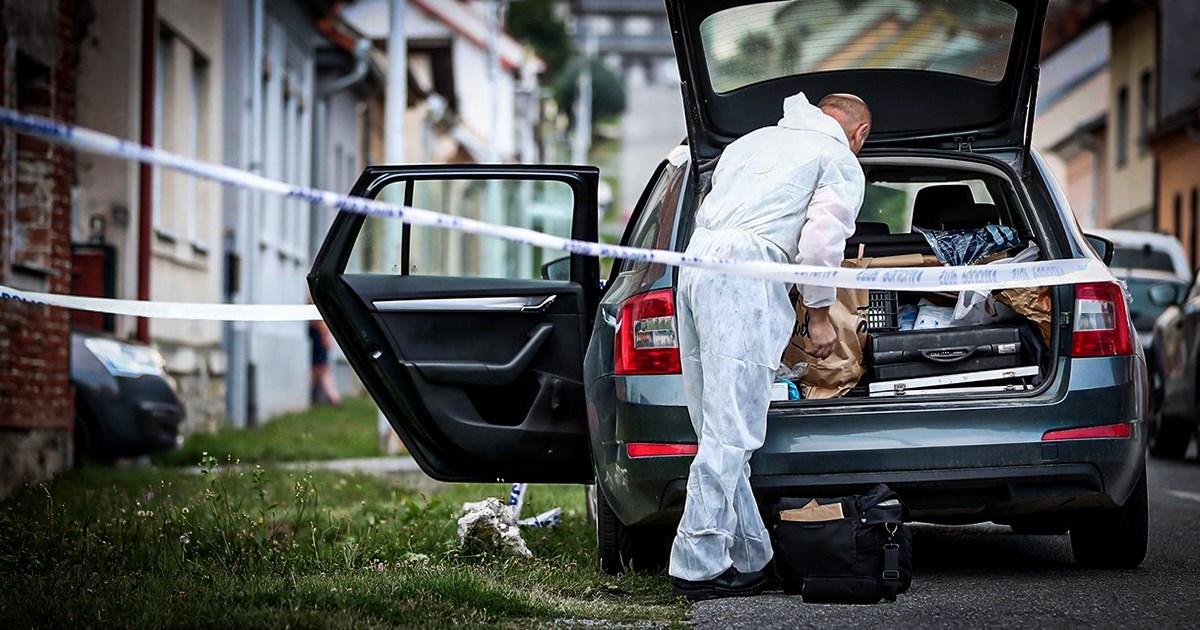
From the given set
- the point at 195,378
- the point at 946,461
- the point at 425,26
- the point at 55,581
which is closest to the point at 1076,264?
the point at 946,461

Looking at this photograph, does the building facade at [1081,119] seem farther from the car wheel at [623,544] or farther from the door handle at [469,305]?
the car wheel at [623,544]

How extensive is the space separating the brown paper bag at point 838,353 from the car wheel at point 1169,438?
8.51 m

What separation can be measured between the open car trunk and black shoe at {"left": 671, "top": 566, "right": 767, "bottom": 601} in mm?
608

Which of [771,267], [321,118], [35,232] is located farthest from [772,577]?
[321,118]

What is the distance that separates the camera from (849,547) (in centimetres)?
Answer: 625

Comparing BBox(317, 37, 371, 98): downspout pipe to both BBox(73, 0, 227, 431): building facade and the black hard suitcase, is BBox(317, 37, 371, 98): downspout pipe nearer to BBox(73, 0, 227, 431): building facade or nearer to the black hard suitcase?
BBox(73, 0, 227, 431): building facade

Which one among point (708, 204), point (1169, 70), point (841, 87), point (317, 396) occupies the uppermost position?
point (1169, 70)

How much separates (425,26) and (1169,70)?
1580cm

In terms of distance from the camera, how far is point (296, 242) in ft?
89.4

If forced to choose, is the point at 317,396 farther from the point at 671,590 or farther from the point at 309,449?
the point at 671,590

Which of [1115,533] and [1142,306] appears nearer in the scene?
[1115,533]

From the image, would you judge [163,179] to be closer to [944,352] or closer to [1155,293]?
[1155,293]

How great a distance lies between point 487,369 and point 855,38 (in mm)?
1861

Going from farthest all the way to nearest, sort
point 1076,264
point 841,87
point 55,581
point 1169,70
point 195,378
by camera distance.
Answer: point 1169,70 < point 195,378 < point 841,87 < point 1076,264 < point 55,581
